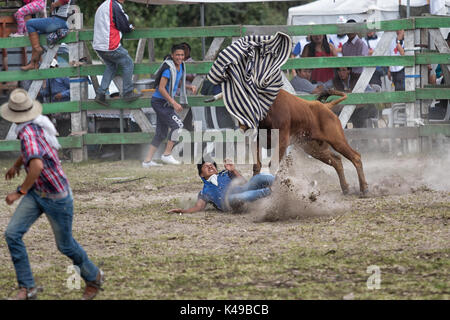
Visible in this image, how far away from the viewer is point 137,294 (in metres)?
5.58

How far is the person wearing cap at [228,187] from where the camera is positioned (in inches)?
338

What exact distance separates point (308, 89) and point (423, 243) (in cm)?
712

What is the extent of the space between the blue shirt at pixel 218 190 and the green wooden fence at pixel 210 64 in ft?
15.5

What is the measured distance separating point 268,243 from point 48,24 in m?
7.80

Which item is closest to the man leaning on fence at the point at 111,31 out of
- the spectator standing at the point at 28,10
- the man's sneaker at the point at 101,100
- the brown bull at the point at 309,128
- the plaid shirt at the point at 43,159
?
the man's sneaker at the point at 101,100

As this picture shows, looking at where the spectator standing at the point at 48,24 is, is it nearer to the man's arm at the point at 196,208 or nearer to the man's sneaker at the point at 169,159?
the man's sneaker at the point at 169,159

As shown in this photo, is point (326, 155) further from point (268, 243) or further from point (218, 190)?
point (268, 243)

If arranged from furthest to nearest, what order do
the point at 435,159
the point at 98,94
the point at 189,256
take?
the point at 98,94, the point at 435,159, the point at 189,256

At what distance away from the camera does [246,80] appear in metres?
9.01

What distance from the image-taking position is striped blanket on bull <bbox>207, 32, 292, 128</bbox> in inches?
352

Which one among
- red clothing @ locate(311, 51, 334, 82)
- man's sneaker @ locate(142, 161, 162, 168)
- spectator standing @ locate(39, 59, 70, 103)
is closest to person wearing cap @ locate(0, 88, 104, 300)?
man's sneaker @ locate(142, 161, 162, 168)
